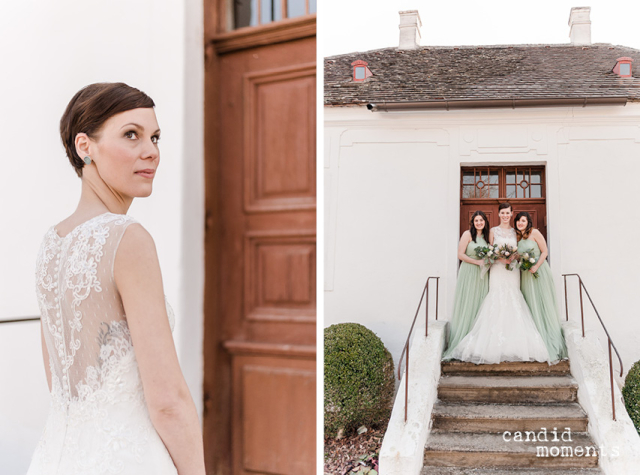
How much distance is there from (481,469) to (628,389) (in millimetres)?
744

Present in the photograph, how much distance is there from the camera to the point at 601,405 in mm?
2312

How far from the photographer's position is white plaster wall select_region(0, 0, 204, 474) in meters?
1.95

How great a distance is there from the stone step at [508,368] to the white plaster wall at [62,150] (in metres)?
1.23

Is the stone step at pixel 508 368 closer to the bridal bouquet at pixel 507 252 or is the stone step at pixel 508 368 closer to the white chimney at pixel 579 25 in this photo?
the bridal bouquet at pixel 507 252

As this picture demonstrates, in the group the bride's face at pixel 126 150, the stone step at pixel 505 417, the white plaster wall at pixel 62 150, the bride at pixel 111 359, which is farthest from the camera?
the stone step at pixel 505 417

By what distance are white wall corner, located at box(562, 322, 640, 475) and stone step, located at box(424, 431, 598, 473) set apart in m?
0.07

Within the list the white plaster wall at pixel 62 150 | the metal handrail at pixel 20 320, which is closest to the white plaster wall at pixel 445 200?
the white plaster wall at pixel 62 150

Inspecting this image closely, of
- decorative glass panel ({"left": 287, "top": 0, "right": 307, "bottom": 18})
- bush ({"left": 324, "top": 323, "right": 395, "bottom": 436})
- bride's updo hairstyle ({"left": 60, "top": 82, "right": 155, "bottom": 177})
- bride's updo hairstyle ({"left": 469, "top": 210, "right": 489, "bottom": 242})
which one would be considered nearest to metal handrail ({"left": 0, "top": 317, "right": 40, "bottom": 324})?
bride's updo hairstyle ({"left": 60, "top": 82, "right": 155, "bottom": 177})

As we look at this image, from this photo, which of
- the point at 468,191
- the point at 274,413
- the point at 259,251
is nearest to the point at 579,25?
the point at 468,191

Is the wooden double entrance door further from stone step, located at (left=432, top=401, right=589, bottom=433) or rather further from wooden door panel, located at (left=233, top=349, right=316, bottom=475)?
wooden door panel, located at (left=233, top=349, right=316, bottom=475)

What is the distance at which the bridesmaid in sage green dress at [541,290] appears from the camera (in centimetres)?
238

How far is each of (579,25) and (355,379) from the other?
203 centimetres

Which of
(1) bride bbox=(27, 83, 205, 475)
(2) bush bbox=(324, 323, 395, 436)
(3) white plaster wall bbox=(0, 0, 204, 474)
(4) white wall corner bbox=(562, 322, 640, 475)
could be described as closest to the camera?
(1) bride bbox=(27, 83, 205, 475)

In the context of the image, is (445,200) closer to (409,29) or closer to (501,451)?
(409,29)
